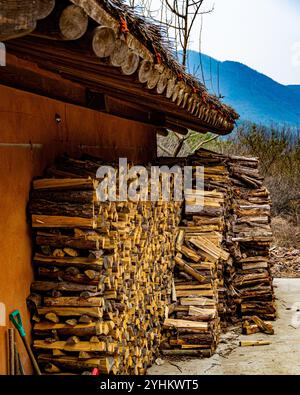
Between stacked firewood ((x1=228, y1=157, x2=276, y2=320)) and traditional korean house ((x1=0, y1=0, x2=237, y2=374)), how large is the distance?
4174mm

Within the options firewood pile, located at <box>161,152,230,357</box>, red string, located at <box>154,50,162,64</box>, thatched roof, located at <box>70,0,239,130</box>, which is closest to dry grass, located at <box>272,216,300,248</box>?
firewood pile, located at <box>161,152,230,357</box>

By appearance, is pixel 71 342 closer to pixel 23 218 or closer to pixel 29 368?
pixel 29 368

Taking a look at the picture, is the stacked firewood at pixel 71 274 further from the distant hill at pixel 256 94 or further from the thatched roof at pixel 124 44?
the distant hill at pixel 256 94

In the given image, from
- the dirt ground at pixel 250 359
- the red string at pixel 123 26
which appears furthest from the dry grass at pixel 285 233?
the red string at pixel 123 26

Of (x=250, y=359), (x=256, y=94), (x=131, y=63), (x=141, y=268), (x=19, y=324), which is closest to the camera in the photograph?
(x=131, y=63)

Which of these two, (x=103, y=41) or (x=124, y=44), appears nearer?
(x=103, y=41)

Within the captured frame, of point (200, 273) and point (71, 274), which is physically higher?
point (71, 274)

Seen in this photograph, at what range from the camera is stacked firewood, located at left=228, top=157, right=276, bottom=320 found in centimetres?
1003

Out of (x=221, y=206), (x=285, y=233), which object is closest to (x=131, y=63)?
(x=221, y=206)

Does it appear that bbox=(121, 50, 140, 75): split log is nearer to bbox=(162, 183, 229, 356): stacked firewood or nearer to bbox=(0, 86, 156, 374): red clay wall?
bbox=(0, 86, 156, 374): red clay wall

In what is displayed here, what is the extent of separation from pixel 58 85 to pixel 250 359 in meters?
4.57

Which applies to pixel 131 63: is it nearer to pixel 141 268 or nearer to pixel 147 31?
pixel 147 31

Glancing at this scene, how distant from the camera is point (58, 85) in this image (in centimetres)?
502

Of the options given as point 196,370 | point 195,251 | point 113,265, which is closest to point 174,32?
point 195,251
